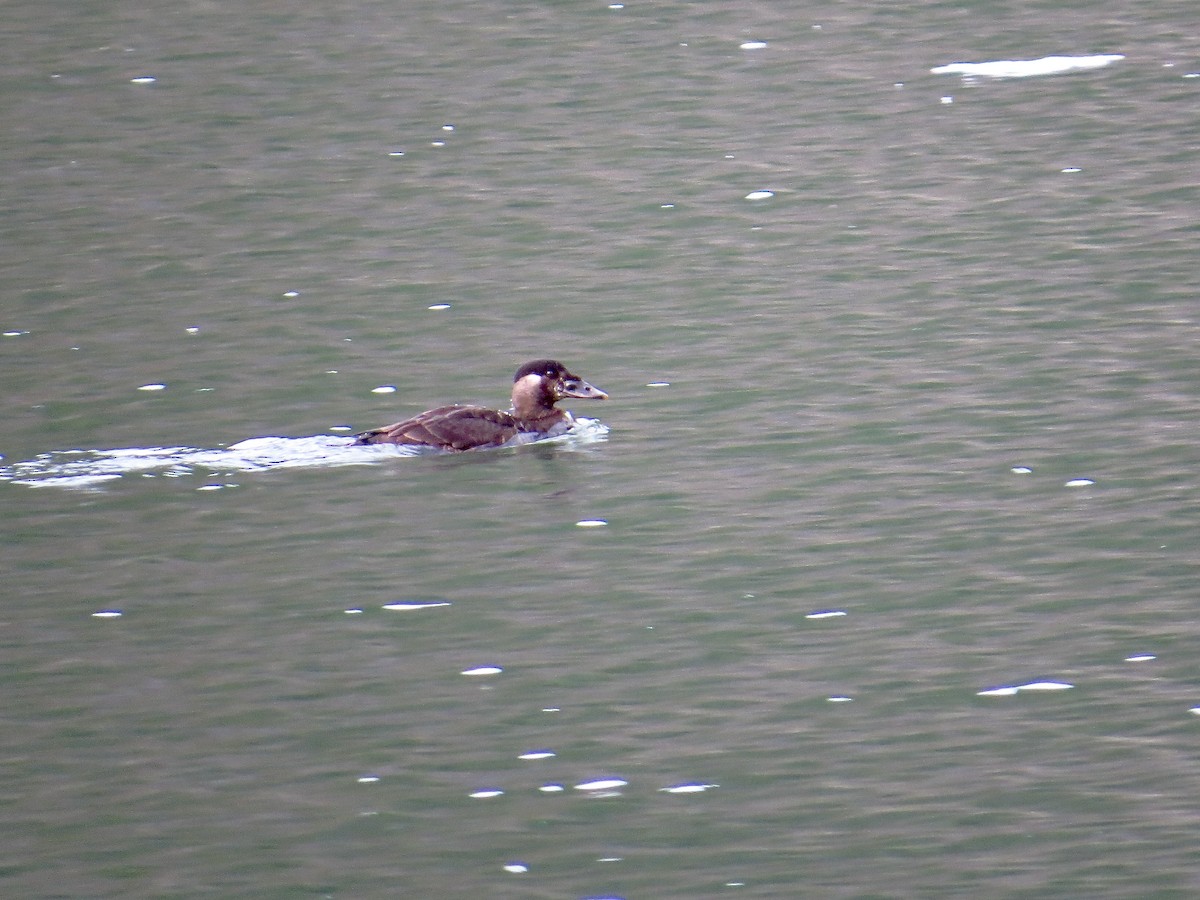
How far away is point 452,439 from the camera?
12.2 m

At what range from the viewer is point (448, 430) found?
12.2 metres

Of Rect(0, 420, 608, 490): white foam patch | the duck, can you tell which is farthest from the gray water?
the duck

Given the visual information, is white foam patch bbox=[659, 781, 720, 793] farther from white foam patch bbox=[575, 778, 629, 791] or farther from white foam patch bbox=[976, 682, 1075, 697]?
white foam patch bbox=[976, 682, 1075, 697]

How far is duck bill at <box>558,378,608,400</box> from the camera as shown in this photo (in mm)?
12641

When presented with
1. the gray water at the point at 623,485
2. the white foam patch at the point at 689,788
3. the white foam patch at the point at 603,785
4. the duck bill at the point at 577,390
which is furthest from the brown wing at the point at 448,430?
the white foam patch at the point at 689,788

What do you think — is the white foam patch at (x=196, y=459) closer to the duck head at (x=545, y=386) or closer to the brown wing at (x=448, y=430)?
the brown wing at (x=448, y=430)

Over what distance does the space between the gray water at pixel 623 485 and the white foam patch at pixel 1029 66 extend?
0.26 meters

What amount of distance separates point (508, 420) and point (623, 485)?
4.01 ft

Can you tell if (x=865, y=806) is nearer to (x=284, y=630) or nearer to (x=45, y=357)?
(x=284, y=630)

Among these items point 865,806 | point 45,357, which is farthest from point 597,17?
point 865,806

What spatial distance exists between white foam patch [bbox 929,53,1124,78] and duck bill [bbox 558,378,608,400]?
9.66m

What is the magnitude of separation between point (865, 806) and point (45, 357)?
8.93 m

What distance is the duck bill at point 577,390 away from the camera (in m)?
12.6

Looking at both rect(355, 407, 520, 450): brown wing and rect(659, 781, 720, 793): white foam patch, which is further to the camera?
rect(355, 407, 520, 450): brown wing
